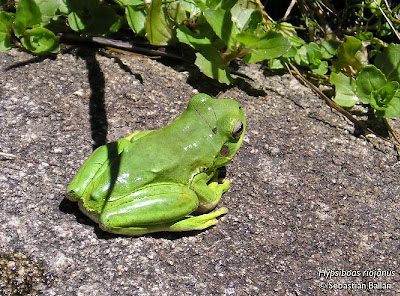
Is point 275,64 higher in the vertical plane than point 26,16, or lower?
lower

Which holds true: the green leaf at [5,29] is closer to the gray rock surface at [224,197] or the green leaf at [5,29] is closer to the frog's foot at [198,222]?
the gray rock surface at [224,197]

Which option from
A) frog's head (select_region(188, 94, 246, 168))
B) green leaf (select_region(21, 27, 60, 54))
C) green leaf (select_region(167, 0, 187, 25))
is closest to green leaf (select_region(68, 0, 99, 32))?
green leaf (select_region(21, 27, 60, 54))

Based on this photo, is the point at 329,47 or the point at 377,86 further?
the point at 329,47

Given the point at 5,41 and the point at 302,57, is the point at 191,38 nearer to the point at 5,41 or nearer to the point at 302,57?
the point at 302,57

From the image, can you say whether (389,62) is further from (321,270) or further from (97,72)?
(97,72)

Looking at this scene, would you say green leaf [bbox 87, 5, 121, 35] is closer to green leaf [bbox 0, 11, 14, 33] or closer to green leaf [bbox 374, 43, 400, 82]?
green leaf [bbox 0, 11, 14, 33]

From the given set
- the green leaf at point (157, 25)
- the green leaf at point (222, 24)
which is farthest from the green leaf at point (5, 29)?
the green leaf at point (222, 24)

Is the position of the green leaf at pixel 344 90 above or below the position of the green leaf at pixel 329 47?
below

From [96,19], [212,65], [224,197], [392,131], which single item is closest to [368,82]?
[392,131]
